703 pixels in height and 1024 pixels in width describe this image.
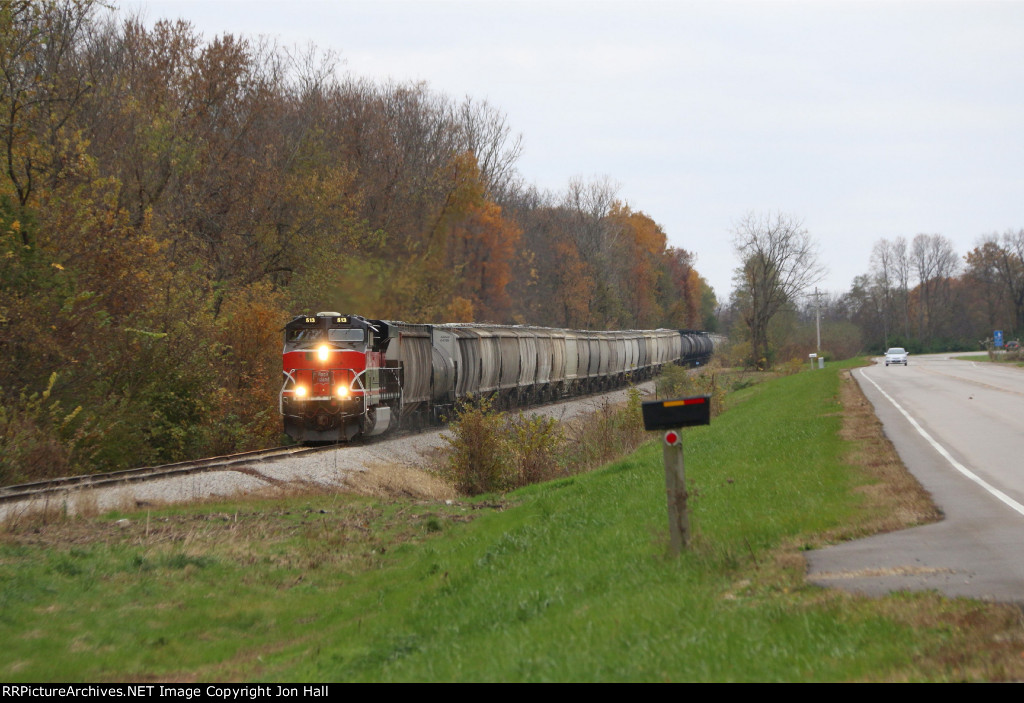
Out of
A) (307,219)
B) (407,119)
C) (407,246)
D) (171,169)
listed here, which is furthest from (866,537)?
(407,119)

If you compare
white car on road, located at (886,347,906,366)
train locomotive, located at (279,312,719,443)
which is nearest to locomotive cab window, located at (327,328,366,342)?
train locomotive, located at (279,312,719,443)

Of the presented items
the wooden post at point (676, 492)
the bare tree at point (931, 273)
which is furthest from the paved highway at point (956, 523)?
the bare tree at point (931, 273)

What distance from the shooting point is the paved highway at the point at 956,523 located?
6984 mm

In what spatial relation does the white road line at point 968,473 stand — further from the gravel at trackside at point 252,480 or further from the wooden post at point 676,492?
the gravel at trackside at point 252,480

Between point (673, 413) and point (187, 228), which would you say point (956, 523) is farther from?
point (187, 228)

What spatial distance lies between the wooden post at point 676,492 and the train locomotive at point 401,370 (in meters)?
15.9

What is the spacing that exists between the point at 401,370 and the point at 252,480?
935 centimetres

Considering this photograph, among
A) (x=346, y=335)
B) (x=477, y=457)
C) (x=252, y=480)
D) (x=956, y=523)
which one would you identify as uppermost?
(x=346, y=335)

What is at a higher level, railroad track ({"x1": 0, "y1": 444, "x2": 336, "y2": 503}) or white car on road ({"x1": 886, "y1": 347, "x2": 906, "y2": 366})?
white car on road ({"x1": 886, "y1": 347, "x2": 906, "y2": 366})

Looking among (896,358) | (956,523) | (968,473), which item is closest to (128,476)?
(956,523)

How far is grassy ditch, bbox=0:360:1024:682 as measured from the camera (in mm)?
5531

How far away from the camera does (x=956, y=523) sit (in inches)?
381

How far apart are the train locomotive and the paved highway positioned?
12732 mm

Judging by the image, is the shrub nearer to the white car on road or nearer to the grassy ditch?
the grassy ditch
